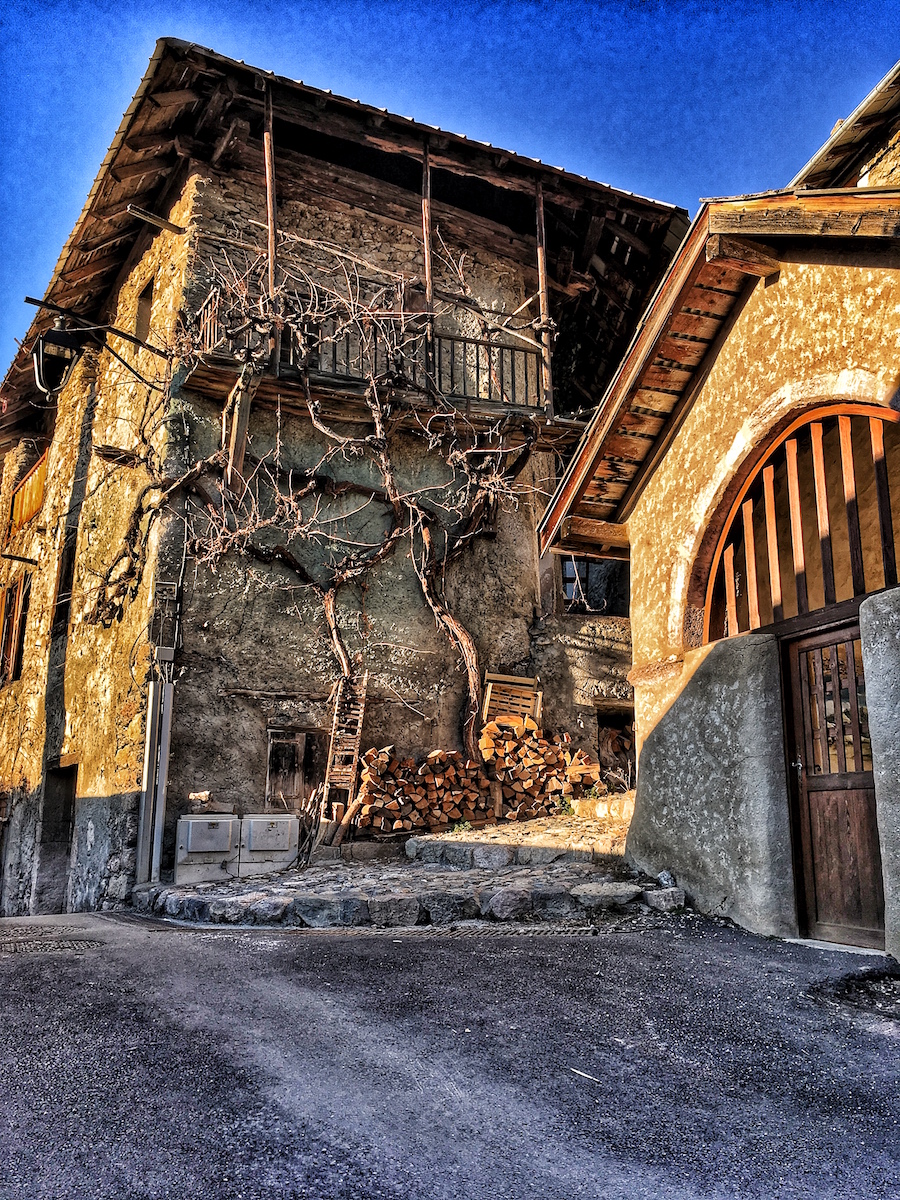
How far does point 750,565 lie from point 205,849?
19.8 feet

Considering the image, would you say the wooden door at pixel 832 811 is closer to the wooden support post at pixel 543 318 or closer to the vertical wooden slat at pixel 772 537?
the vertical wooden slat at pixel 772 537

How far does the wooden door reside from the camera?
514 cm

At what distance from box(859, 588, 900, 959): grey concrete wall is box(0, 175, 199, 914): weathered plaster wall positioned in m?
7.51

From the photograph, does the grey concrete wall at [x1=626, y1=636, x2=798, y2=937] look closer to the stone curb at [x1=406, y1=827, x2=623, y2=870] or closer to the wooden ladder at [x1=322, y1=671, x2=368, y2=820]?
the stone curb at [x1=406, y1=827, x2=623, y2=870]

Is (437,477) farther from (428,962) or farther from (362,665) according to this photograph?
(428,962)

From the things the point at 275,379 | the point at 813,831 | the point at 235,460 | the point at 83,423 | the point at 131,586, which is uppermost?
the point at 83,423

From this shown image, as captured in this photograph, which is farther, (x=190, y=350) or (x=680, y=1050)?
(x=190, y=350)

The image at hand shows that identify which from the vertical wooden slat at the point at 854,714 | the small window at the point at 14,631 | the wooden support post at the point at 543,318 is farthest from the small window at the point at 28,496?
the vertical wooden slat at the point at 854,714

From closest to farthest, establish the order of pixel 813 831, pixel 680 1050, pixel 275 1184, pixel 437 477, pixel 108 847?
pixel 275 1184
pixel 680 1050
pixel 813 831
pixel 108 847
pixel 437 477

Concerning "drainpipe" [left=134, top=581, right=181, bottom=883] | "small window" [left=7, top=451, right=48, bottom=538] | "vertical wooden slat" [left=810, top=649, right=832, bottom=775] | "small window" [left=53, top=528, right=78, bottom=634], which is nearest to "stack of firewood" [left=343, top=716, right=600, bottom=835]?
"drainpipe" [left=134, top=581, right=181, bottom=883]

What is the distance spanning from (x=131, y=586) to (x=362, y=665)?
114 inches

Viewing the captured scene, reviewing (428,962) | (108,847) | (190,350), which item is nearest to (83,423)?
(190,350)

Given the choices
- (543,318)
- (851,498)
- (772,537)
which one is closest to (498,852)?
(772,537)

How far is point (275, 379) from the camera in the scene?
1045 centimetres
